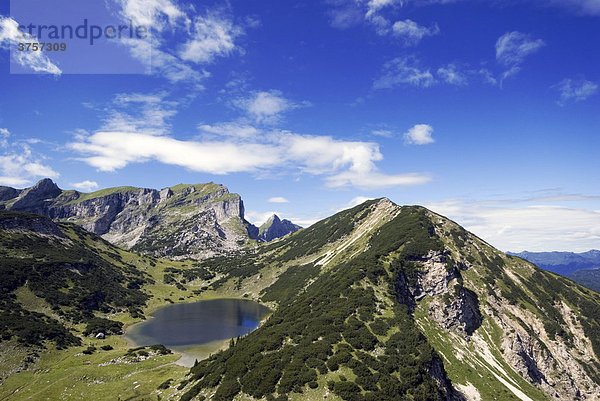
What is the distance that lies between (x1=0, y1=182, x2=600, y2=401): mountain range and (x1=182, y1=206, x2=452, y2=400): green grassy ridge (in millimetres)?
266

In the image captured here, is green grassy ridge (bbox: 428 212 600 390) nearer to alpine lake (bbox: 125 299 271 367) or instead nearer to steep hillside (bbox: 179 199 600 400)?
steep hillside (bbox: 179 199 600 400)

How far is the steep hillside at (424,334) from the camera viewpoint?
44562 millimetres

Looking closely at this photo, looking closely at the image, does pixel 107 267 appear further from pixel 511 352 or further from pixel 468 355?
pixel 511 352

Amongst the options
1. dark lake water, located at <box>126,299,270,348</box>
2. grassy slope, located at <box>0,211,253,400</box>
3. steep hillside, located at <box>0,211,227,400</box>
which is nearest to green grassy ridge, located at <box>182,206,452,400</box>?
grassy slope, located at <box>0,211,253,400</box>

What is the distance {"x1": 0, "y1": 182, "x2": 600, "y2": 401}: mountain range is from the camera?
46.4m

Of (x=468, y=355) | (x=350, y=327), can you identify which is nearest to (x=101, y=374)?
(x=350, y=327)

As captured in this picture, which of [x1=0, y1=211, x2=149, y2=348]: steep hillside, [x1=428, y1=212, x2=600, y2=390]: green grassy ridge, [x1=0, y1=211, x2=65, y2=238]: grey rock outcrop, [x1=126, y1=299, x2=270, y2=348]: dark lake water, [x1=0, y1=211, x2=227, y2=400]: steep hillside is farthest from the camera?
[x1=0, y1=211, x2=65, y2=238]: grey rock outcrop

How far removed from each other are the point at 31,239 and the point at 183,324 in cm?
9947

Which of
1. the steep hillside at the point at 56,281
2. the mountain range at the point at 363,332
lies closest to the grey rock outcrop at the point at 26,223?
the steep hillside at the point at 56,281

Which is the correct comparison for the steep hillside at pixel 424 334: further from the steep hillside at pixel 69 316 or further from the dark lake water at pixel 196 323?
the dark lake water at pixel 196 323

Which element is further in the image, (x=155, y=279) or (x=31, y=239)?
(x=155, y=279)

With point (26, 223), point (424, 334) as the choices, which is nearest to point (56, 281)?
point (26, 223)

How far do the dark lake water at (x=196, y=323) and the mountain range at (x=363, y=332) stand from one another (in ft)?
33.3

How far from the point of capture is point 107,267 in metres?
169
